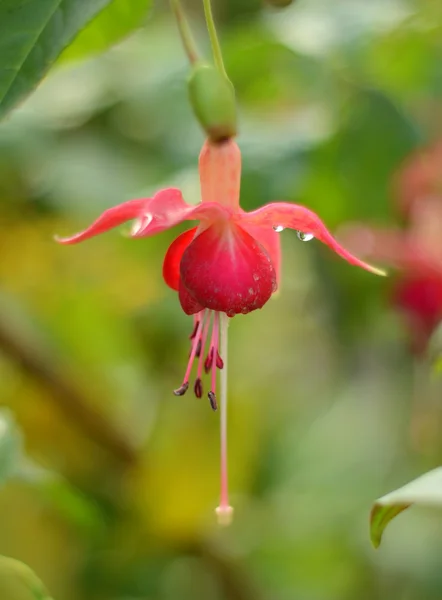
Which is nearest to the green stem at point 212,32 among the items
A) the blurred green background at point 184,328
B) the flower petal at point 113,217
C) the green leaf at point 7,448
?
the flower petal at point 113,217

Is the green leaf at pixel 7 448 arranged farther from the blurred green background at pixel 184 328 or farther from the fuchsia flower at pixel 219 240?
the blurred green background at pixel 184 328

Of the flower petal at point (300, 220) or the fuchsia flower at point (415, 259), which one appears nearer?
the flower petal at point (300, 220)

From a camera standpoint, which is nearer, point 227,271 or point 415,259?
point 227,271

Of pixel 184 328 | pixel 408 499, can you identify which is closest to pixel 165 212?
pixel 408 499

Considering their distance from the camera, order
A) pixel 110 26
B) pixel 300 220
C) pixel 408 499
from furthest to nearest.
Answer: pixel 110 26, pixel 300 220, pixel 408 499

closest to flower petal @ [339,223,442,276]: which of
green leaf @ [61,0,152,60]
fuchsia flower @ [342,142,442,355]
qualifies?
fuchsia flower @ [342,142,442,355]

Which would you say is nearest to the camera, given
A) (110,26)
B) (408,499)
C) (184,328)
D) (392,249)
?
(408,499)

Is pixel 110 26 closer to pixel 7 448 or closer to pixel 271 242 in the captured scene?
pixel 271 242

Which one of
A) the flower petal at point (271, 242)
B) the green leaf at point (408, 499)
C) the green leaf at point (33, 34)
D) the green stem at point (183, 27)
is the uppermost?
the green stem at point (183, 27)
